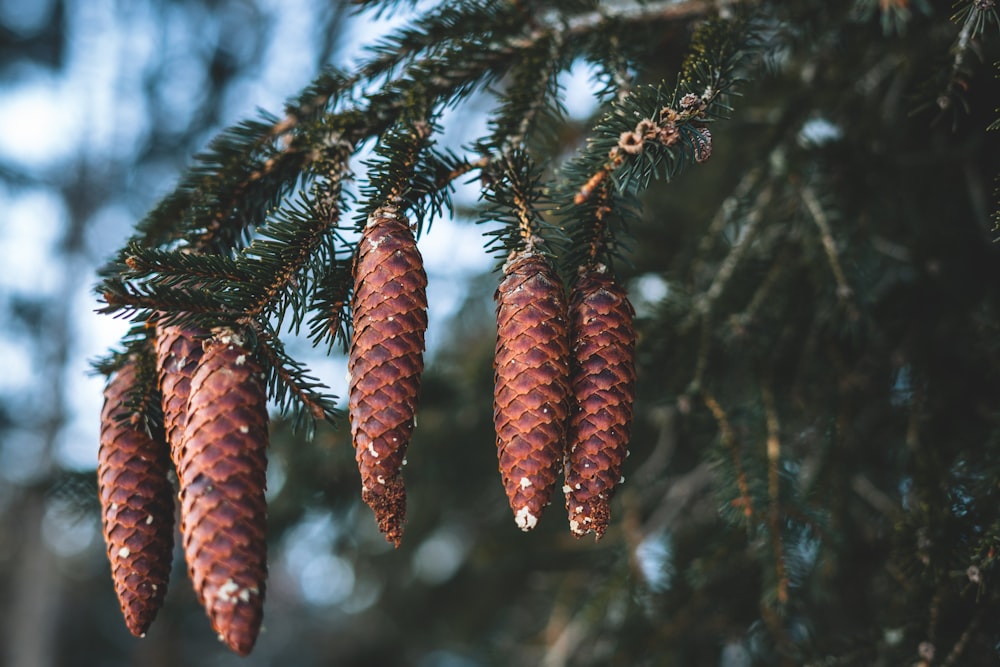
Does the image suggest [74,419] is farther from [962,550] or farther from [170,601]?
[962,550]

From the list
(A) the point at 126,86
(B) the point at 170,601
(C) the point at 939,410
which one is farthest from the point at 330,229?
(A) the point at 126,86

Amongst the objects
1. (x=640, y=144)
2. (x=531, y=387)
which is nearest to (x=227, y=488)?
(x=531, y=387)

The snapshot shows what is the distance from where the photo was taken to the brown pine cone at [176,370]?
0.79 meters

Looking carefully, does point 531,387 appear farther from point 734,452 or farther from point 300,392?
point 734,452

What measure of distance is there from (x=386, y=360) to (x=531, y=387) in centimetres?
16

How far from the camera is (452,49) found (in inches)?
42.9

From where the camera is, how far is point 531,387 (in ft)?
2.51

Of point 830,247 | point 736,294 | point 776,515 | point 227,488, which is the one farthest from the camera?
point 736,294

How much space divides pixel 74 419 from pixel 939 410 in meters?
3.81

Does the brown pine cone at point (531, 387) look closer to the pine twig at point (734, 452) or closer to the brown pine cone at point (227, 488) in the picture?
the brown pine cone at point (227, 488)

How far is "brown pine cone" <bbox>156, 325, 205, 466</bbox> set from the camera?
0.79m

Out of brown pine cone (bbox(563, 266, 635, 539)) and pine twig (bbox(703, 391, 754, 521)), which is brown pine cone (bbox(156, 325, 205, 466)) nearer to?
brown pine cone (bbox(563, 266, 635, 539))

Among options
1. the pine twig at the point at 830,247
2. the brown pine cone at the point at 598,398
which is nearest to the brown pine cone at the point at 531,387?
the brown pine cone at the point at 598,398

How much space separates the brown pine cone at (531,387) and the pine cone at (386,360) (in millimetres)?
102
